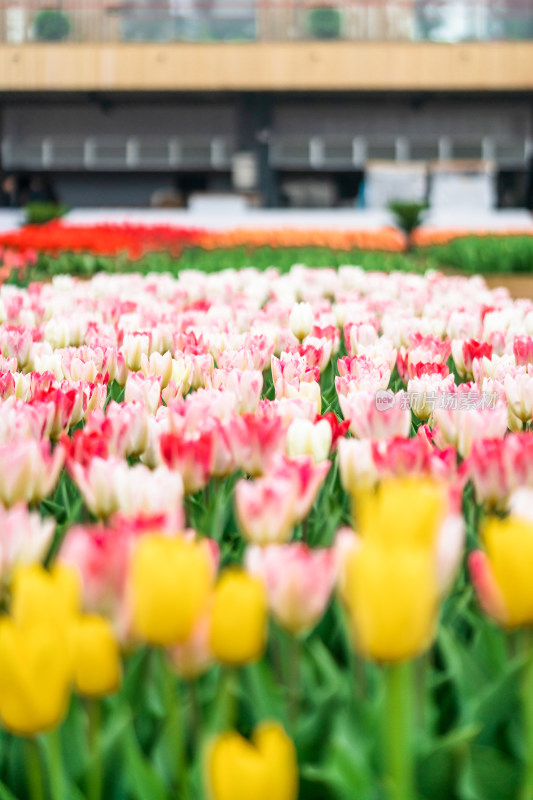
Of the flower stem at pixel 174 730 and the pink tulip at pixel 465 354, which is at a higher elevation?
the flower stem at pixel 174 730

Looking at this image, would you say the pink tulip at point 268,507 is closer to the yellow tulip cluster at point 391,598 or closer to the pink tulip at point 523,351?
the yellow tulip cluster at point 391,598

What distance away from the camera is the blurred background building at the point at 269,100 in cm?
2422

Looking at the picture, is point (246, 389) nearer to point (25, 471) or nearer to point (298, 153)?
point (25, 471)

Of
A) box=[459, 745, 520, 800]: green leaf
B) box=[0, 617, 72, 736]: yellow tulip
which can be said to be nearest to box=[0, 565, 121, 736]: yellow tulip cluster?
box=[0, 617, 72, 736]: yellow tulip

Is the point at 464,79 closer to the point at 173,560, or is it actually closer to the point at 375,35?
the point at 375,35

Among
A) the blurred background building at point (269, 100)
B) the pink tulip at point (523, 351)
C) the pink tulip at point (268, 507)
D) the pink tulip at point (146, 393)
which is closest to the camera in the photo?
the pink tulip at point (268, 507)

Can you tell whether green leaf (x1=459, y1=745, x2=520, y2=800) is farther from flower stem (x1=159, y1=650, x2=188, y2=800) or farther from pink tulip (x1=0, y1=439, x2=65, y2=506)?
pink tulip (x1=0, y1=439, x2=65, y2=506)

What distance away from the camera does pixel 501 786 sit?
79 cm

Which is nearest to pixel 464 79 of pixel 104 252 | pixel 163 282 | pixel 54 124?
pixel 54 124

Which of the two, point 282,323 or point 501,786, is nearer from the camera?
point 501,786

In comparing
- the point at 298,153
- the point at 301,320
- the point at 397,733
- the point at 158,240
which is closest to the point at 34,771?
the point at 397,733

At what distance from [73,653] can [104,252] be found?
7.30 meters

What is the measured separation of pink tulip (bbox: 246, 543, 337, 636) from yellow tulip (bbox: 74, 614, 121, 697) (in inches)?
5.8

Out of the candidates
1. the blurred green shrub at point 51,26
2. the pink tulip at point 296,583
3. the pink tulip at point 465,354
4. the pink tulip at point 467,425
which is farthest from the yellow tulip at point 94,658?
the blurred green shrub at point 51,26
